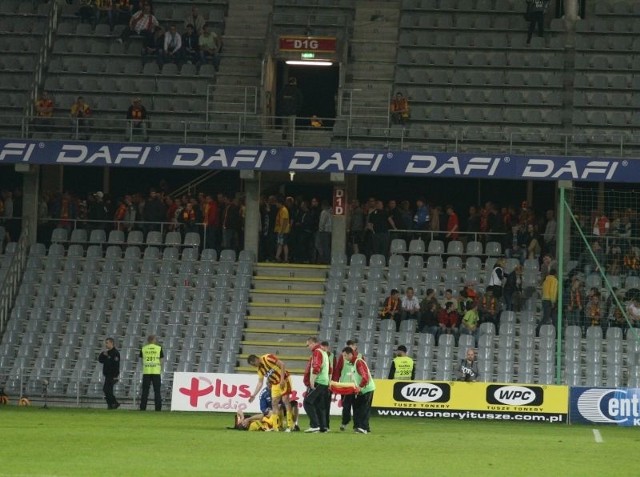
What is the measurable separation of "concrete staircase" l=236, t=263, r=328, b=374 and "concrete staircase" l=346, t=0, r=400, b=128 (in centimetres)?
441

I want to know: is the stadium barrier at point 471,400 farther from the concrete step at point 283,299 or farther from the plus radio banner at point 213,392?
the concrete step at point 283,299

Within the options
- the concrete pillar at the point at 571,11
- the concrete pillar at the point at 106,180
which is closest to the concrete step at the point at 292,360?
the concrete pillar at the point at 106,180

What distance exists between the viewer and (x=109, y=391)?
3347 cm

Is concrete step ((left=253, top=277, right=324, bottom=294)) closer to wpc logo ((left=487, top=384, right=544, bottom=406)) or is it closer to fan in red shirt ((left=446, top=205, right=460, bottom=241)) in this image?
fan in red shirt ((left=446, top=205, right=460, bottom=241))

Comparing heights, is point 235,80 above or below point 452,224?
above

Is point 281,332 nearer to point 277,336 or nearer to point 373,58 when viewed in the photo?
point 277,336

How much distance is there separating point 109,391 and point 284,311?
5.58 meters

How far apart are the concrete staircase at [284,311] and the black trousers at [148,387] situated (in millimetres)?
3153

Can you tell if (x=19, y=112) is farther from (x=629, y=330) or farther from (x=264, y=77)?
(x=629, y=330)

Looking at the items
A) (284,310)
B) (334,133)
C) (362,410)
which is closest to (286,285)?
(284,310)

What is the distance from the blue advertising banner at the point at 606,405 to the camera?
31141 millimetres

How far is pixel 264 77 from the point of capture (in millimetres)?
39656

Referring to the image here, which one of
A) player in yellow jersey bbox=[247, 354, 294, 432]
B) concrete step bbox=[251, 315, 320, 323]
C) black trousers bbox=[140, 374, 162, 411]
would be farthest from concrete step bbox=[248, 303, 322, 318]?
player in yellow jersey bbox=[247, 354, 294, 432]

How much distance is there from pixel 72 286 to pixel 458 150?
398 inches
